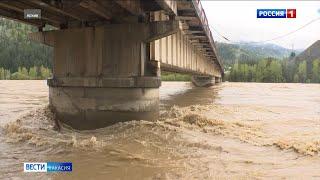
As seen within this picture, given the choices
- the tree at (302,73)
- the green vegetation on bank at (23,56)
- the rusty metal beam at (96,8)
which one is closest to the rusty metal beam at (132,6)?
the rusty metal beam at (96,8)

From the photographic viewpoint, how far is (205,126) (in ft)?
55.1

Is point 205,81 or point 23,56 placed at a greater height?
point 23,56

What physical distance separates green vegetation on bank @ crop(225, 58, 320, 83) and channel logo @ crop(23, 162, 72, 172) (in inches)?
4833

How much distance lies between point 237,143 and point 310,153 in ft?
7.79

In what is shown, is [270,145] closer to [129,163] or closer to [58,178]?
[129,163]

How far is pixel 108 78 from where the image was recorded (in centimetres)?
1552

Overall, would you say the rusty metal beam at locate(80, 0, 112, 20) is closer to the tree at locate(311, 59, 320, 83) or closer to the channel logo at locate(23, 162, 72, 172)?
the channel logo at locate(23, 162, 72, 172)

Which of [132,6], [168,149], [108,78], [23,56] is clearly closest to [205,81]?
[108,78]

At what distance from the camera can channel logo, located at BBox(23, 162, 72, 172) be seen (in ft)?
32.9

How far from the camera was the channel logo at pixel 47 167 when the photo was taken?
1004 centimetres

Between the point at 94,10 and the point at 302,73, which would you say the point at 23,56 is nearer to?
the point at 302,73

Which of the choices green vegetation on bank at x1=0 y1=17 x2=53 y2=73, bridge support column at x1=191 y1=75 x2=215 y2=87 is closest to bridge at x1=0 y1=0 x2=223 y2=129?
bridge support column at x1=191 y1=75 x2=215 y2=87

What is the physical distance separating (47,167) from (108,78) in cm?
579

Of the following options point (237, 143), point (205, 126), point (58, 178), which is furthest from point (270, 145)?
point (58, 178)
